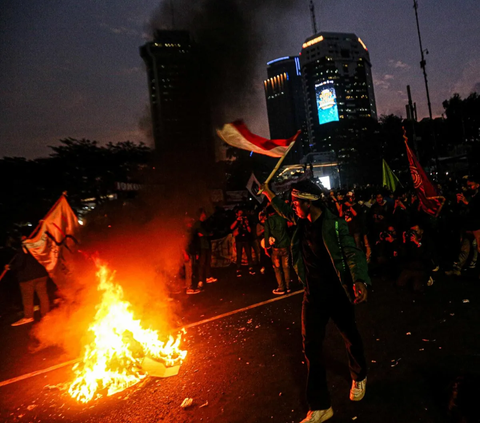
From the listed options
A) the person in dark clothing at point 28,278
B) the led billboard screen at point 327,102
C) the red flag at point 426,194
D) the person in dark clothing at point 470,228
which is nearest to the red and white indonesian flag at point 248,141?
the person in dark clothing at point 470,228

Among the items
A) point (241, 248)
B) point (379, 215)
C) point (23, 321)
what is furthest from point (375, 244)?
point (23, 321)

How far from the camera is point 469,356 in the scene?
3561 mm

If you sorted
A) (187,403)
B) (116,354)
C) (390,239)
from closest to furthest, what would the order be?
(187,403) → (116,354) → (390,239)

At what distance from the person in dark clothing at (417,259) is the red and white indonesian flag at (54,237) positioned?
6563 millimetres

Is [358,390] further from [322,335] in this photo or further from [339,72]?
[339,72]

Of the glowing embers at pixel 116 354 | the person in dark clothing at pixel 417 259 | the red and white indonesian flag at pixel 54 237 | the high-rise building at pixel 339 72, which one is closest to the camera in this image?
the glowing embers at pixel 116 354

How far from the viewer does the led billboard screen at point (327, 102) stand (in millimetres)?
92500

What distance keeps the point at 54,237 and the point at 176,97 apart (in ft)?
17.2

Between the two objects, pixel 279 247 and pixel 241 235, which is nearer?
pixel 279 247

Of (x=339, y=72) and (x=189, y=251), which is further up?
(x=339, y=72)

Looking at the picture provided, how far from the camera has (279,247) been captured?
6898mm

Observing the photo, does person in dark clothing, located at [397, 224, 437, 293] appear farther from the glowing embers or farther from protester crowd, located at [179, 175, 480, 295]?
the glowing embers

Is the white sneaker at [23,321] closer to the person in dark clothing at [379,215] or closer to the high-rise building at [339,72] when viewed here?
the person in dark clothing at [379,215]

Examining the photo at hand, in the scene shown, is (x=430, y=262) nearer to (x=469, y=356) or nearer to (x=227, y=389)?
(x=469, y=356)
